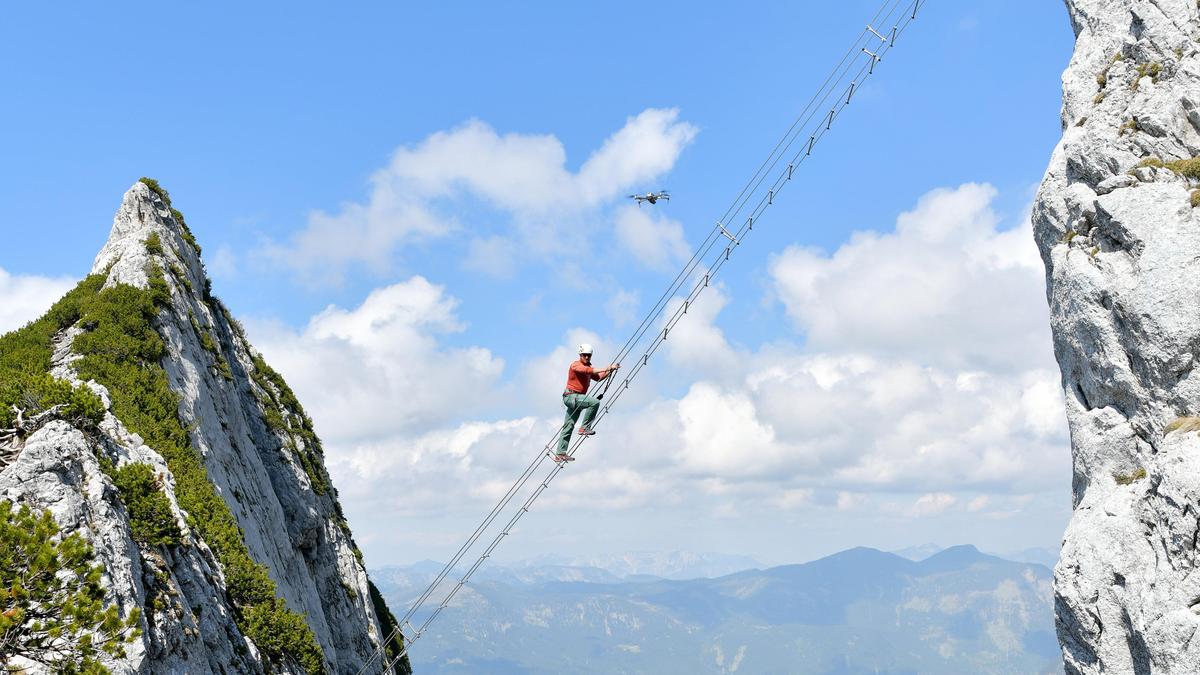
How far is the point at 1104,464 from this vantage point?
49.8m

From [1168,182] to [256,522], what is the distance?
5126 centimetres

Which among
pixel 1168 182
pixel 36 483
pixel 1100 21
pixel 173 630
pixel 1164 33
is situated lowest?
pixel 173 630

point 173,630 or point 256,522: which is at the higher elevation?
point 256,522

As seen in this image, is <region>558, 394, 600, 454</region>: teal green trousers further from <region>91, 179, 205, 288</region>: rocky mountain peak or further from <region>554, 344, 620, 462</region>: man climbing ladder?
<region>91, 179, 205, 288</region>: rocky mountain peak

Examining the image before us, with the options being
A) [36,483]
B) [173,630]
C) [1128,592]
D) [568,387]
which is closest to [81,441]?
[36,483]

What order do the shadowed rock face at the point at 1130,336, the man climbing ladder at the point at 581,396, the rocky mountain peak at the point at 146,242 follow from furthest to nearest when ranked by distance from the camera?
the rocky mountain peak at the point at 146,242
the shadowed rock face at the point at 1130,336
the man climbing ladder at the point at 581,396

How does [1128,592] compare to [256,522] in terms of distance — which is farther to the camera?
[1128,592]

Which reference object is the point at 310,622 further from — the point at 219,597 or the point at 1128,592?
the point at 1128,592

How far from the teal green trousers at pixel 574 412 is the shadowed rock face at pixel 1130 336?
96.7 ft

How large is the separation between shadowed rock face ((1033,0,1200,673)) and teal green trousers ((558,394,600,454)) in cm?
2948

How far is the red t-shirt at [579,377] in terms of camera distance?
108 ft

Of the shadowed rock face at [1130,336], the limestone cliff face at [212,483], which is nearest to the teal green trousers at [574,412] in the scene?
the limestone cliff face at [212,483]

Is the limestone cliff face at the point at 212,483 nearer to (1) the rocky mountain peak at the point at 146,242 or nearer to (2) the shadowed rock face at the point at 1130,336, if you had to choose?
(1) the rocky mountain peak at the point at 146,242

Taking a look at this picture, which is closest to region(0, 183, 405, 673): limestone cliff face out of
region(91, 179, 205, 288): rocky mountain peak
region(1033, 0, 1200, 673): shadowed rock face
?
region(91, 179, 205, 288): rocky mountain peak
